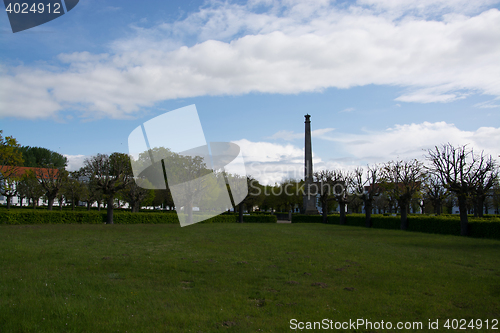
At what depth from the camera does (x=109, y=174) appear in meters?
37.0

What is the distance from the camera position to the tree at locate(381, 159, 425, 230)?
31.9 metres

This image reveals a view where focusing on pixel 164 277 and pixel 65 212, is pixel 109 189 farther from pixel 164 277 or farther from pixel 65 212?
pixel 164 277

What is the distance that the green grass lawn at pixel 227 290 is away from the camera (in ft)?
19.6

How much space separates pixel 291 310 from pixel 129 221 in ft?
117

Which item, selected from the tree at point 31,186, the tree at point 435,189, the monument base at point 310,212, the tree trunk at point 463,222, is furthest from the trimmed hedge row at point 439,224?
the tree at point 31,186

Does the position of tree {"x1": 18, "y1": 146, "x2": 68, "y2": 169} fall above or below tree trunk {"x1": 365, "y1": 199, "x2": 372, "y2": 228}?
Result: above

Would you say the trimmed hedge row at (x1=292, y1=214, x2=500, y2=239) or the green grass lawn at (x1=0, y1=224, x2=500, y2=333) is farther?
the trimmed hedge row at (x1=292, y1=214, x2=500, y2=239)

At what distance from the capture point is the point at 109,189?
34125mm

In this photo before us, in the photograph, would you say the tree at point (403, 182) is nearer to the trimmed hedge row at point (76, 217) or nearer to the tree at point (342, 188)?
the tree at point (342, 188)

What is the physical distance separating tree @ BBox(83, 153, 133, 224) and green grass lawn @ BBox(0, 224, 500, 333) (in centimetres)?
2122

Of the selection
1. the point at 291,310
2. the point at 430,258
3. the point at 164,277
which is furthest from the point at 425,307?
the point at 430,258
